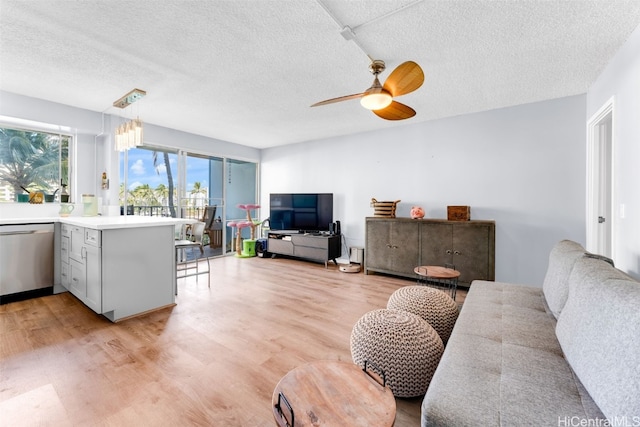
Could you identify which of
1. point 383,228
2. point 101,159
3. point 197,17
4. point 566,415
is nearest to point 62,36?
point 197,17

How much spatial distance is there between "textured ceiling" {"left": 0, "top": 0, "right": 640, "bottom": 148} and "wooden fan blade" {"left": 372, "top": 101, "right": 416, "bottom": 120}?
16.8 inches

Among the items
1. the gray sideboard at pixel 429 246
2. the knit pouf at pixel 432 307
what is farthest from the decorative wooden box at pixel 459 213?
the knit pouf at pixel 432 307

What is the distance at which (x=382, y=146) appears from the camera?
481cm

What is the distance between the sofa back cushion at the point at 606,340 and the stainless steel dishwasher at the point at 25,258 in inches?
190

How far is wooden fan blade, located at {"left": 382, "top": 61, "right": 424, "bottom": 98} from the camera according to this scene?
1919 mm

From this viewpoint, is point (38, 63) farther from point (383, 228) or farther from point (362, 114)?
point (383, 228)

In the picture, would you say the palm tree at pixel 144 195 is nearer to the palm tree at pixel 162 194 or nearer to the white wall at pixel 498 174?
the palm tree at pixel 162 194

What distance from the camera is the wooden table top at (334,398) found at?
911 millimetres

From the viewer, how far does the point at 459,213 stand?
3.81 metres

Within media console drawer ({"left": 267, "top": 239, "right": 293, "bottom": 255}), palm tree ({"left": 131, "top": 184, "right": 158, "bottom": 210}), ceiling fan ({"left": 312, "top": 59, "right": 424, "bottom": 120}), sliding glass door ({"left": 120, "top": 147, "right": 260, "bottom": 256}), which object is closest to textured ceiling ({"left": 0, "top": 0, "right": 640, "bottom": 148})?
ceiling fan ({"left": 312, "top": 59, "right": 424, "bottom": 120})

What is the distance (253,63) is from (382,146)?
281 cm

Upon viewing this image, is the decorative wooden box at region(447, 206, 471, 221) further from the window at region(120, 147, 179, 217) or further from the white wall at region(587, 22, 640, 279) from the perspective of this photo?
the window at region(120, 147, 179, 217)

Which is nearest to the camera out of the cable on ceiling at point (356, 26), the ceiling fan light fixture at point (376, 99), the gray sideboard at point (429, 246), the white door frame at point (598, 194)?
the cable on ceiling at point (356, 26)

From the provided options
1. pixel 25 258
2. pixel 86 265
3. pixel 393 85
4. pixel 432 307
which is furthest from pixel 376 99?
pixel 25 258
